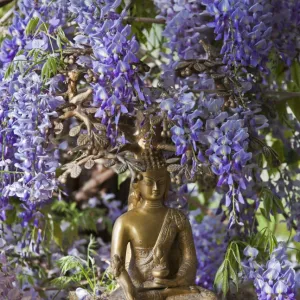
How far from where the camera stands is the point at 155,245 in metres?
1.65

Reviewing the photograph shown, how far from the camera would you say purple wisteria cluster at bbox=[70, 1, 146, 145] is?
59.7 inches

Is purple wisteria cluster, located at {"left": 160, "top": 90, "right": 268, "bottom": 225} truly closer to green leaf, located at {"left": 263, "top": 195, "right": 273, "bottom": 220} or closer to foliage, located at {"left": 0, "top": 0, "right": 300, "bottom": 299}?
foliage, located at {"left": 0, "top": 0, "right": 300, "bottom": 299}

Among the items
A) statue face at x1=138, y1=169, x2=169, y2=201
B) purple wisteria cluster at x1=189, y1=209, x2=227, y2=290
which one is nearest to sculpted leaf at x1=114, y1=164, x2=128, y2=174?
statue face at x1=138, y1=169, x2=169, y2=201

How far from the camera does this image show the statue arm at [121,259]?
1573mm

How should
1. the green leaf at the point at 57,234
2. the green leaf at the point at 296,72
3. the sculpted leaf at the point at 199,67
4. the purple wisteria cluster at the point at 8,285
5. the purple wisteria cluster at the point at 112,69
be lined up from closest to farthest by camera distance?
1. the purple wisteria cluster at the point at 112,69
2. the sculpted leaf at the point at 199,67
3. the purple wisteria cluster at the point at 8,285
4. the green leaf at the point at 296,72
5. the green leaf at the point at 57,234

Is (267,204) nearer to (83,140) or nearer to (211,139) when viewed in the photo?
(211,139)

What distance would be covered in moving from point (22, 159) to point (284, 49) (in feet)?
2.08

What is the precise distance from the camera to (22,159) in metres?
1.62

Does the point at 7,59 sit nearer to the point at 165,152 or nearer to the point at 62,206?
the point at 165,152

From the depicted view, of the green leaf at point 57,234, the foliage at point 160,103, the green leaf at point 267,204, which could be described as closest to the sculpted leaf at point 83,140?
the foliage at point 160,103

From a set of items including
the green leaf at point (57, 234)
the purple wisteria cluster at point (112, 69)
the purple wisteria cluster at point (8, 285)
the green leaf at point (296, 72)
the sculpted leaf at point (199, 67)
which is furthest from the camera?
the green leaf at point (57, 234)

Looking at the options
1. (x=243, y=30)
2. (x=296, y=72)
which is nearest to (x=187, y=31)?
(x=243, y=30)

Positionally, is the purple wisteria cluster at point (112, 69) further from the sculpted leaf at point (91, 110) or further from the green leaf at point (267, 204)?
the green leaf at point (267, 204)

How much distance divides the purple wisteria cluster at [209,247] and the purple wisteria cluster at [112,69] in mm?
547
